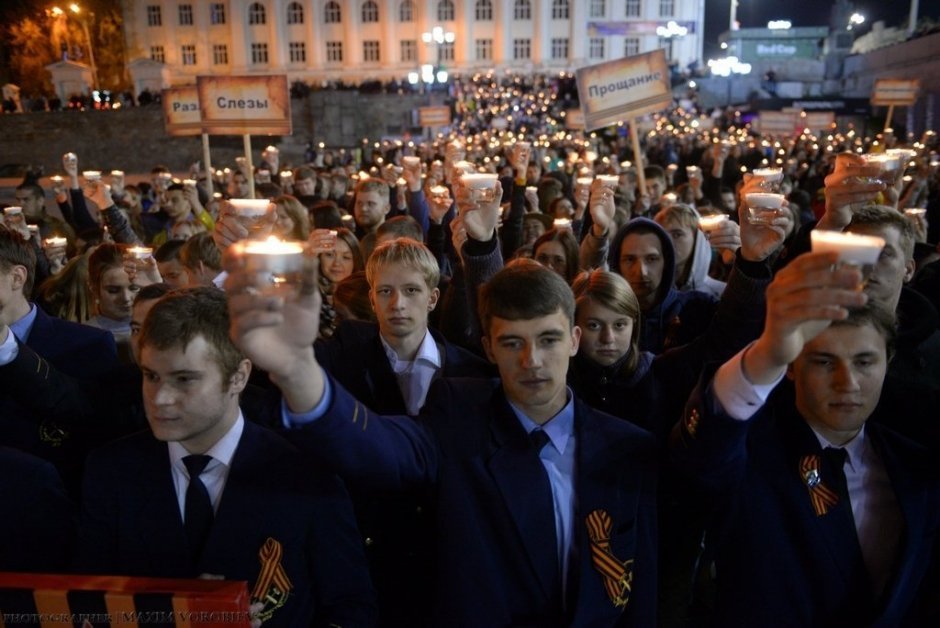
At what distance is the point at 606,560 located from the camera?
7.68ft

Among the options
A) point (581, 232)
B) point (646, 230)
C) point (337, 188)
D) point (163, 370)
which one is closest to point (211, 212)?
point (337, 188)

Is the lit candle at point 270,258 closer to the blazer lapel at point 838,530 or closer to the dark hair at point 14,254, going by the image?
the blazer lapel at point 838,530

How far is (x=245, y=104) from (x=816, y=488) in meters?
7.42

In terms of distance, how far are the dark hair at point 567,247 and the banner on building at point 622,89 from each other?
3.43 metres

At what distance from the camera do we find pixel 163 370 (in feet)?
7.59

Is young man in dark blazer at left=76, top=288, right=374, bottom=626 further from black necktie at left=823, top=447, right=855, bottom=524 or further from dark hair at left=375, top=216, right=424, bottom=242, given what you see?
dark hair at left=375, top=216, right=424, bottom=242

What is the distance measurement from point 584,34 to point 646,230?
63734 millimetres

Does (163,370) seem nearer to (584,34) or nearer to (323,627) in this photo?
(323,627)

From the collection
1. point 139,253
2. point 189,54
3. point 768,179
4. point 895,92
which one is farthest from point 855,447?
point 189,54

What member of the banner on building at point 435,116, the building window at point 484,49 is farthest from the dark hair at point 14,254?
the building window at point 484,49

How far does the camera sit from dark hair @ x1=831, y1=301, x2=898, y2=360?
238cm

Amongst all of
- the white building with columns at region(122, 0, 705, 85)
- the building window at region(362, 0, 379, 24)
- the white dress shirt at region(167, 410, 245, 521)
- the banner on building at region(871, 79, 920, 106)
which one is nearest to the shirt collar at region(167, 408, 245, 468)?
the white dress shirt at region(167, 410, 245, 521)

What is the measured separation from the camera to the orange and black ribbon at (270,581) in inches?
89.0

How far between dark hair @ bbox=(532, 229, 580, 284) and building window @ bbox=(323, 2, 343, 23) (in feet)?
212
